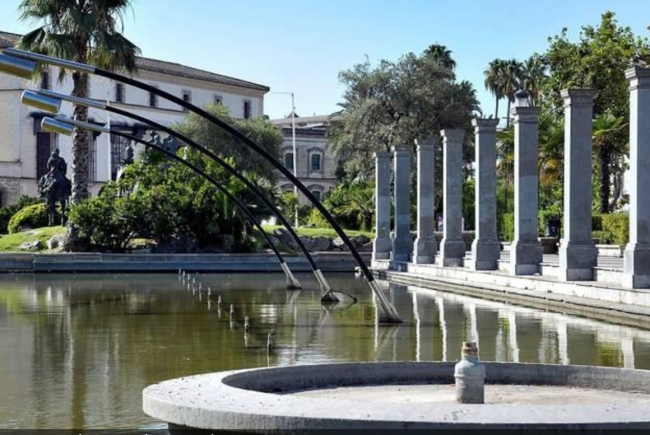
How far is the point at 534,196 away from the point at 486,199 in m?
4.74

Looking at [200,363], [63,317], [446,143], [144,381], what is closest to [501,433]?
[144,381]

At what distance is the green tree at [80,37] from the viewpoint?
45.6 m

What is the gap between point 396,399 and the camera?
39.0 feet

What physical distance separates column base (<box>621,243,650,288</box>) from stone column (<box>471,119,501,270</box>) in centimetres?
1245

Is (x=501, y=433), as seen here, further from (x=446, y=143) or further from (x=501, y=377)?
(x=446, y=143)

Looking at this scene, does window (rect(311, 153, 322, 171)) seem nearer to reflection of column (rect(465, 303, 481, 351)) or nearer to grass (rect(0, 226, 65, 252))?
grass (rect(0, 226, 65, 252))

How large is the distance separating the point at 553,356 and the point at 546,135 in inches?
1480

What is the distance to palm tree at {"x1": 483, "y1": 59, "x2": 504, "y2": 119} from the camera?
96125 mm

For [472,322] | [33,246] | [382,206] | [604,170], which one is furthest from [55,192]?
[472,322]

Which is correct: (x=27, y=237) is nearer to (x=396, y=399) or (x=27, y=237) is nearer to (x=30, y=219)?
(x=30, y=219)

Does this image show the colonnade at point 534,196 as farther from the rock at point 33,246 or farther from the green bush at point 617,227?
the rock at point 33,246

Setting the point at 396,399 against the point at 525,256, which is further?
the point at 525,256

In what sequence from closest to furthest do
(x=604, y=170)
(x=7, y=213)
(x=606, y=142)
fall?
(x=606, y=142) < (x=604, y=170) < (x=7, y=213)

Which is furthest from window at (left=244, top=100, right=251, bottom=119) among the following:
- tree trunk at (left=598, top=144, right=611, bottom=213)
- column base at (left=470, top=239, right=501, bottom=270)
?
column base at (left=470, top=239, right=501, bottom=270)
